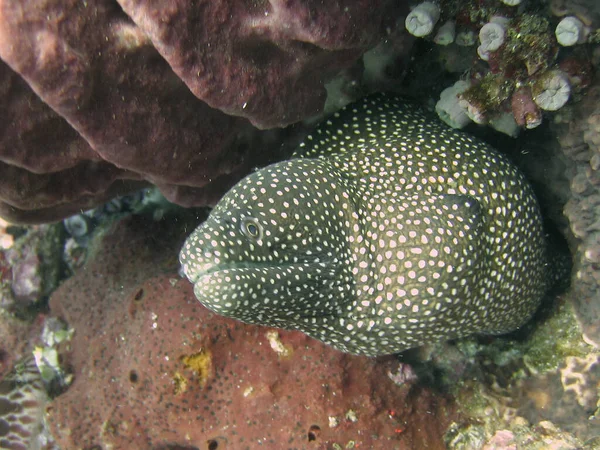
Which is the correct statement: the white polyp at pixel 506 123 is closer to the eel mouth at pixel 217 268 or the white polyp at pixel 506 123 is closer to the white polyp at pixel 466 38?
the white polyp at pixel 466 38

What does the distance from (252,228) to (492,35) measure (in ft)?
7.17

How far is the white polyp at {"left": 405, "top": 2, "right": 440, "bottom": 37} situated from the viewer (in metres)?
3.37

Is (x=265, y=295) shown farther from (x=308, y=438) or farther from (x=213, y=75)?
(x=308, y=438)

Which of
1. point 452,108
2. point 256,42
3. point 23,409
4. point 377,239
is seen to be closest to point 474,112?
point 452,108

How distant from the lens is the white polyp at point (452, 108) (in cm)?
398

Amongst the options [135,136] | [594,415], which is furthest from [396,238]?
[594,415]

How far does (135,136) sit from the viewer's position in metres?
3.05

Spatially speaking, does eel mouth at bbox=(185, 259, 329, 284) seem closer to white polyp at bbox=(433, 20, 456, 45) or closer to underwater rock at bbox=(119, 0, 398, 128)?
underwater rock at bbox=(119, 0, 398, 128)

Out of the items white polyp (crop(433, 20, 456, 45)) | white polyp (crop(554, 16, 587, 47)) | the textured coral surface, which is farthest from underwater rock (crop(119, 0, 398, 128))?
the textured coral surface

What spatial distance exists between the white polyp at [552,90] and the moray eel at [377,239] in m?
0.79

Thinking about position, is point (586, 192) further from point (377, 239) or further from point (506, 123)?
point (377, 239)

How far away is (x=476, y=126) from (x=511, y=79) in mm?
1267

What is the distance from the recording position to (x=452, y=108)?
4105 millimetres

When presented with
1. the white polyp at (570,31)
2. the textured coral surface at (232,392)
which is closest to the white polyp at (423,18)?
the white polyp at (570,31)
